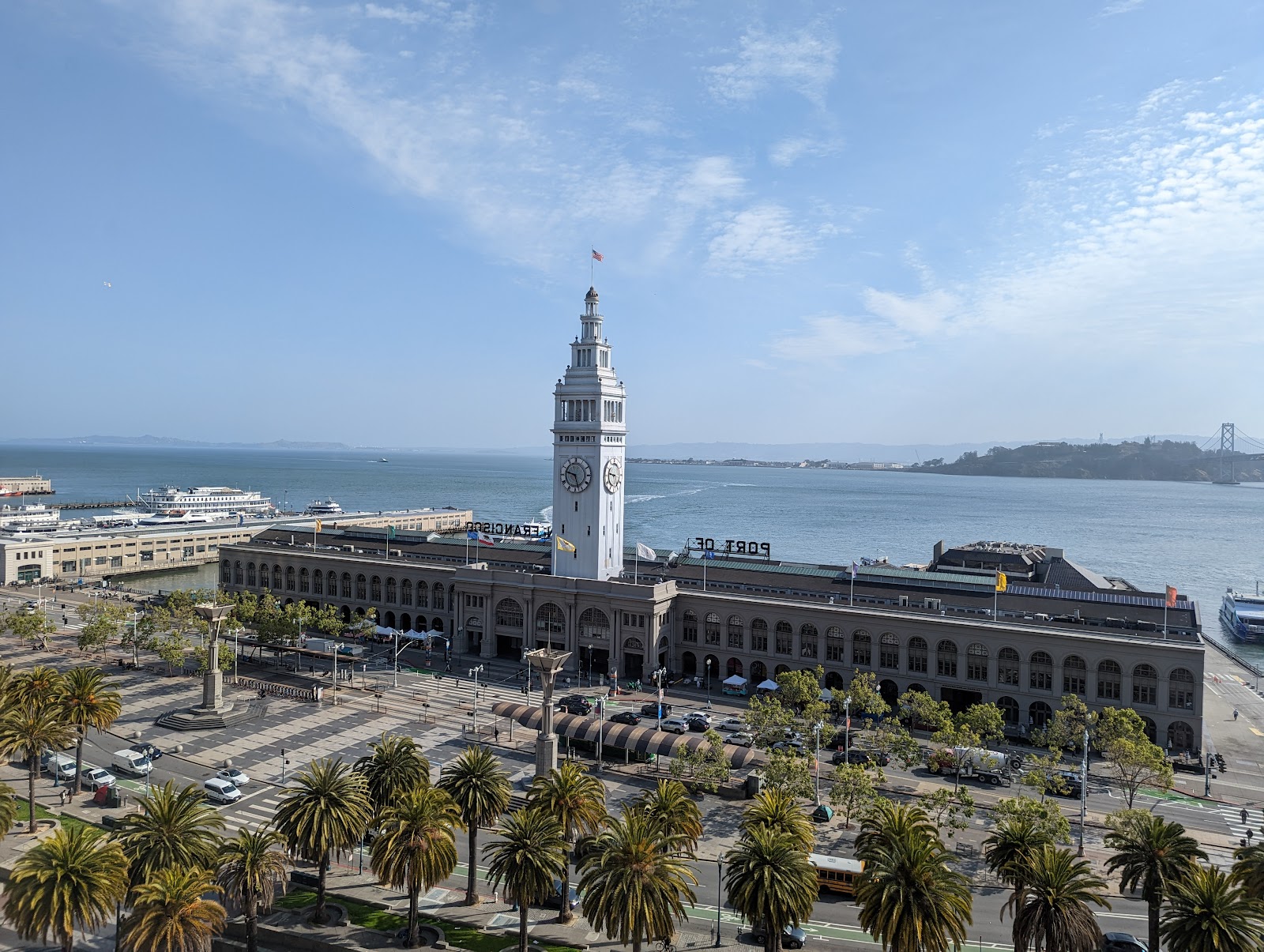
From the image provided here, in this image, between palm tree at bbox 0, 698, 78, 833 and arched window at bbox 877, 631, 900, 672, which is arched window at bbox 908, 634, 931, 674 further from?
palm tree at bbox 0, 698, 78, 833

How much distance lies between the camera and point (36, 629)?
101 m

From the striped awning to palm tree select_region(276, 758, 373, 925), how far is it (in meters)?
26.6

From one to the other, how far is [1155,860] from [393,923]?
123 ft

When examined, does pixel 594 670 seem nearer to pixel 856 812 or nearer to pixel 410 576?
pixel 410 576

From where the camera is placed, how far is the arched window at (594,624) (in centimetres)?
9644

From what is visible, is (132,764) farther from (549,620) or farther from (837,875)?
(837,875)

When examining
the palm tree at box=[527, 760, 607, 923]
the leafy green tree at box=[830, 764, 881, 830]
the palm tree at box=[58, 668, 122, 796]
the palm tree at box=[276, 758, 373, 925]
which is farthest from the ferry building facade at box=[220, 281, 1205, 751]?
the palm tree at box=[276, 758, 373, 925]

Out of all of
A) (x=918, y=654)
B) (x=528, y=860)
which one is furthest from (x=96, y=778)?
(x=918, y=654)

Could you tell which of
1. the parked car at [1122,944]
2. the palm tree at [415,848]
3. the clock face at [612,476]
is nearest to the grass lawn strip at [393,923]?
the palm tree at [415,848]

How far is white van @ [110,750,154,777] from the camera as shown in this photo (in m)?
64.4

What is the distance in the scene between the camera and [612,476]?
101 m

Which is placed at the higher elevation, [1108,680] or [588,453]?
[588,453]

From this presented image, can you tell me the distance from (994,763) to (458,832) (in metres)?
42.0

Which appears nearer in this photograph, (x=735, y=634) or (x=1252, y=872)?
(x=1252, y=872)
